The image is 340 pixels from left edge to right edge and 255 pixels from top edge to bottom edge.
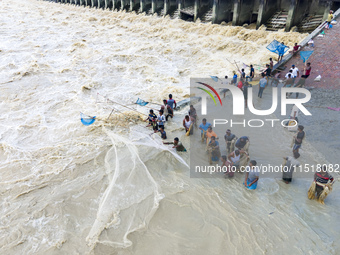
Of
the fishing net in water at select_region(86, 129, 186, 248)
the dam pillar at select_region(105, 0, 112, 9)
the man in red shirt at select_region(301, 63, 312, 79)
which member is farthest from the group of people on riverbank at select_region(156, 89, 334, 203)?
the dam pillar at select_region(105, 0, 112, 9)

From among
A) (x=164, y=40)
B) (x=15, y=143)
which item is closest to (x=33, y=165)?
(x=15, y=143)

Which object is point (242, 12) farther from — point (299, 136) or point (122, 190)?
point (122, 190)

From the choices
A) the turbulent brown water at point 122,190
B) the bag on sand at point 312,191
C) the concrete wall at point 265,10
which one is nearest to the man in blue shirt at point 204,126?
the turbulent brown water at point 122,190

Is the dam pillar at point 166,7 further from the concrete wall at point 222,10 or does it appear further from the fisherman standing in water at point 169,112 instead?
the fisherman standing in water at point 169,112

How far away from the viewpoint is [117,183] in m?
6.38

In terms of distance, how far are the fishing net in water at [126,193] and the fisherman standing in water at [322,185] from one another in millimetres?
3333

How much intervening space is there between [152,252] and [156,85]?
973cm

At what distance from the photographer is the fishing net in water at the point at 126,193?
16.9 feet

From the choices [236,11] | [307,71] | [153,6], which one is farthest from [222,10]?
[307,71]

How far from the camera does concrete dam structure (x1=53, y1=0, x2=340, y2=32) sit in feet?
61.0

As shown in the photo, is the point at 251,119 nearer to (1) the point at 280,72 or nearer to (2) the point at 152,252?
(1) the point at 280,72

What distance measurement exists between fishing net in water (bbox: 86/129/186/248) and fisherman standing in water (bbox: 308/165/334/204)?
333cm

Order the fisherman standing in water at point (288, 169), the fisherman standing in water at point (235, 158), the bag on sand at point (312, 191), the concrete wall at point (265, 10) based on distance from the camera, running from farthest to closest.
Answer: the concrete wall at point (265, 10) → the fisherman standing in water at point (235, 158) → the fisherman standing in water at point (288, 169) → the bag on sand at point (312, 191)

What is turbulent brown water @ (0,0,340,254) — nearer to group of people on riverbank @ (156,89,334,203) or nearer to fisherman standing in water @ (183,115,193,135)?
group of people on riverbank @ (156,89,334,203)
